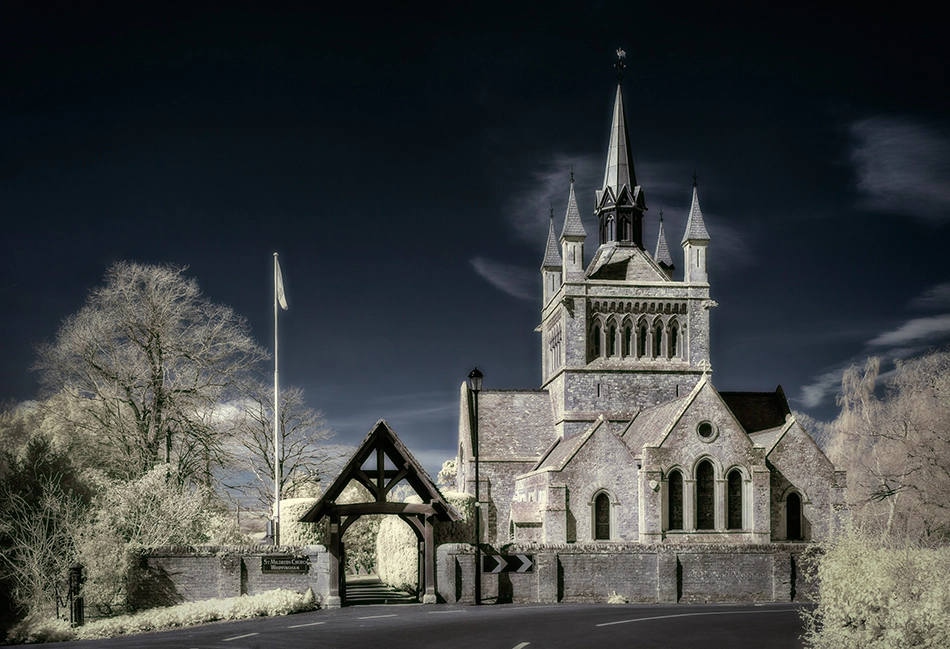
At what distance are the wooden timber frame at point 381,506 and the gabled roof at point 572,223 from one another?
998 inches

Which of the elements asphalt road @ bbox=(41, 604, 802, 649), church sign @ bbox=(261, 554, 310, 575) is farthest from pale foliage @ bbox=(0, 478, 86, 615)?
asphalt road @ bbox=(41, 604, 802, 649)

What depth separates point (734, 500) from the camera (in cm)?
4019

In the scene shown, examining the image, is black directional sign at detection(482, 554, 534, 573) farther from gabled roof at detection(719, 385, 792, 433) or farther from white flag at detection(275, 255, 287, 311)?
gabled roof at detection(719, 385, 792, 433)

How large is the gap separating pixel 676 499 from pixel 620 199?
19.3 metres

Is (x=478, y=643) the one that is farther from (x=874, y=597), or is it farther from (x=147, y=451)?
(x=147, y=451)

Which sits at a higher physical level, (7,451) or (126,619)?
(7,451)

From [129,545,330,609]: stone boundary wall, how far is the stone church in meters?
16.1

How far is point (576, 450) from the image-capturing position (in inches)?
1583

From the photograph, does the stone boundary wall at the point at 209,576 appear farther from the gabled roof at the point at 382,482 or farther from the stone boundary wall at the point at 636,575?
the stone boundary wall at the point at 636,575

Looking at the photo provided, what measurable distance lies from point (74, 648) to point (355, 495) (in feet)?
71.3

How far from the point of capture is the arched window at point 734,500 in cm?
4003

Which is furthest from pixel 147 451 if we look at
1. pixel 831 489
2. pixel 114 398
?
pixel 831 489

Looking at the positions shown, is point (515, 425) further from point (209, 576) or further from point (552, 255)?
point (209, 576)

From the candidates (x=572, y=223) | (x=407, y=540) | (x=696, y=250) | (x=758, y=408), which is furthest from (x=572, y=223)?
(x=407, y=540)
